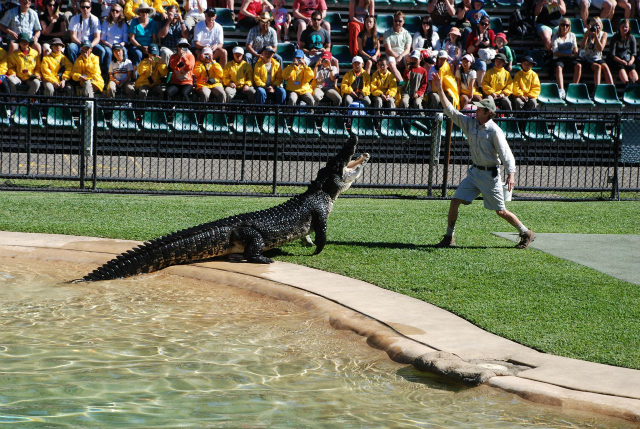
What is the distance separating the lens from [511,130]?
13.5 meters

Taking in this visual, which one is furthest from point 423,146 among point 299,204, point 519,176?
point 299,204

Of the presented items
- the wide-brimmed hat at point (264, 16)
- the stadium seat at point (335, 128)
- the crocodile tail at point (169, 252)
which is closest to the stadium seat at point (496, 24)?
the wide-brimmed hat at point (264, 16)

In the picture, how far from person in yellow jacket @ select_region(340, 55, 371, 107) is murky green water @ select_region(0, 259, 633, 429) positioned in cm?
1049

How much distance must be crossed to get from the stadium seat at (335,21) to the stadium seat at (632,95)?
669 centimetres

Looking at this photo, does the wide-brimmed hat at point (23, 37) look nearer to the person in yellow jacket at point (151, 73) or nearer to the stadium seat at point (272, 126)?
the person in yellow jacket at point (151, 73)

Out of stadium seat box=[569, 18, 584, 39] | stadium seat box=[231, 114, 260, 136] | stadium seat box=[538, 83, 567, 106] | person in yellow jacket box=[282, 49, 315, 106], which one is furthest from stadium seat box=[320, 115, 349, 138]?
stadium seat box=[569, 18, 584, 39]

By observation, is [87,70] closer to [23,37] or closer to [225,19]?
[23,37]

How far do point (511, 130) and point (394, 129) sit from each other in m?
2.08

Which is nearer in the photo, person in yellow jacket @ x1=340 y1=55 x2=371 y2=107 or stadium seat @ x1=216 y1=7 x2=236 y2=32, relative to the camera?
person in yellow jacket @ x1=340 y1=55 x2=371 y2=107

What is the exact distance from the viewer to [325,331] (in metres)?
5.54

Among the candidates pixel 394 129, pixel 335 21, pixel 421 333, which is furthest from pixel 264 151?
pixel 421 333

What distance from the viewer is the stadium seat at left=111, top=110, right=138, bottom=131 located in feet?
40.4

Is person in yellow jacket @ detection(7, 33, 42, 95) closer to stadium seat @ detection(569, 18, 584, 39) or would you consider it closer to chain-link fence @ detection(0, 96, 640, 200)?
chain-link fence @ detection(0, 96, 640, 200)

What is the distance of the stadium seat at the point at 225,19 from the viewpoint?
61.2 ft
